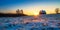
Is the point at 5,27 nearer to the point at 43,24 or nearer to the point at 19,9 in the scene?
the point at 19,9

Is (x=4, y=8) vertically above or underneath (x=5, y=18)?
above

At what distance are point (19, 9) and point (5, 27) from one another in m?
0.25

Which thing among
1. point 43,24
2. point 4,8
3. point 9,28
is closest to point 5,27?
point 9,28

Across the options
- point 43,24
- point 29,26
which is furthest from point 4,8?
point 43,24

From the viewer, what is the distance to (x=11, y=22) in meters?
1.07

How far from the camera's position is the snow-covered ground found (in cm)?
106

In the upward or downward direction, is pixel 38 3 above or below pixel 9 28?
above

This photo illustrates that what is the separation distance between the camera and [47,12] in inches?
42.1

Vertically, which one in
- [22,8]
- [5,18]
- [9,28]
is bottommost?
[9,28]

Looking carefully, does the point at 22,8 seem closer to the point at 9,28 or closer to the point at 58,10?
the point at 9,28

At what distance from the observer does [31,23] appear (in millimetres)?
1067

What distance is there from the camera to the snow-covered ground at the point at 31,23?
106cm

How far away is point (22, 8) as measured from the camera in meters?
1.08

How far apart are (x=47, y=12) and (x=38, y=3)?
140 mm
